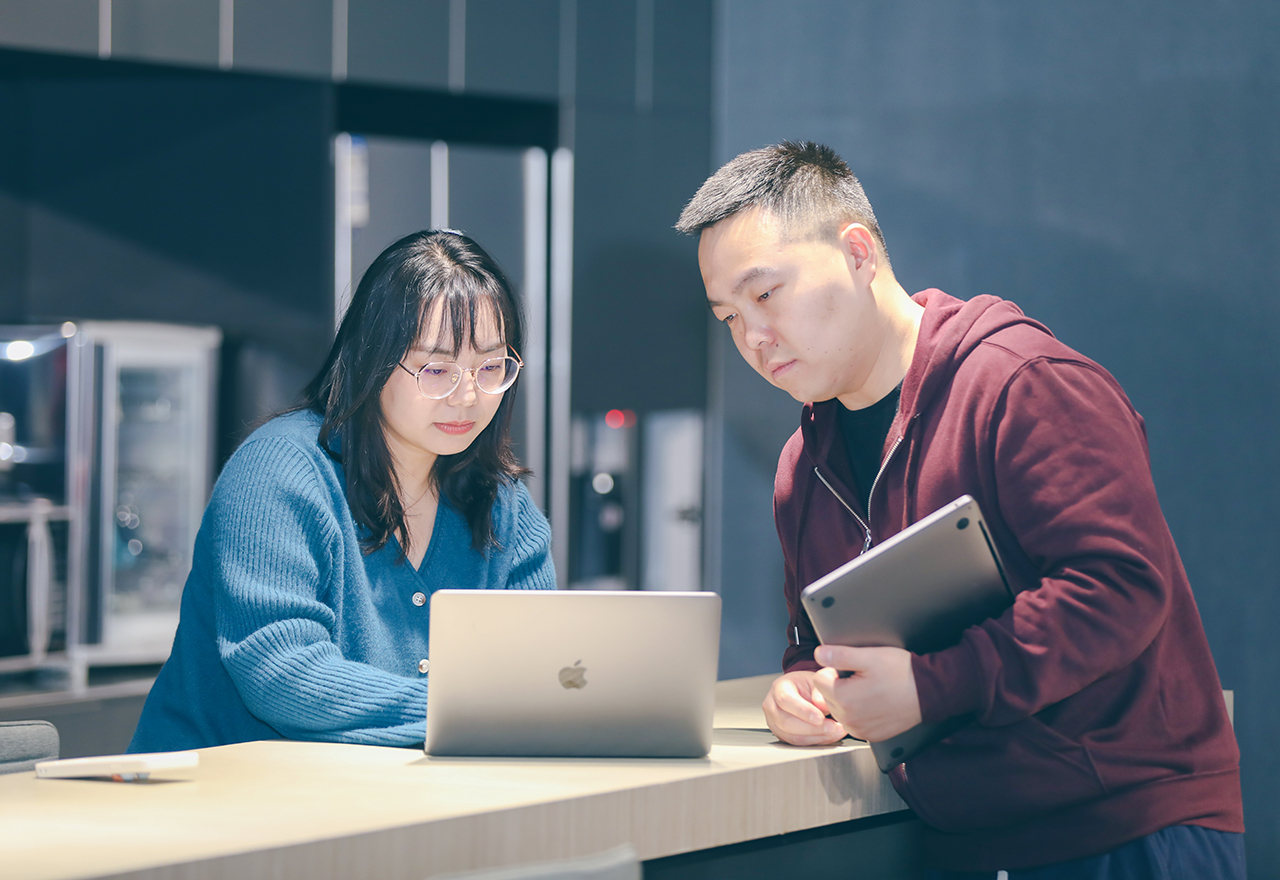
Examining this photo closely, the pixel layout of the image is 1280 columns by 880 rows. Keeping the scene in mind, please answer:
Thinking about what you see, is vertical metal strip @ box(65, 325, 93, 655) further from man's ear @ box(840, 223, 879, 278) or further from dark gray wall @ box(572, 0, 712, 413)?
man's ear @ box(840, 223, 879, 278)

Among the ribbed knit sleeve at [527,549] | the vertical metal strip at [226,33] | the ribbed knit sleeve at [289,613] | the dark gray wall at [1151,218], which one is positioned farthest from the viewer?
the vertical metal strip at [226,33]

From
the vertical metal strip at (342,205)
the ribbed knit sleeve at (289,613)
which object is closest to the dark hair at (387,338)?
the ribbed knit sleeve at (289,613)

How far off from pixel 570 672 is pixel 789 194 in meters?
0.72

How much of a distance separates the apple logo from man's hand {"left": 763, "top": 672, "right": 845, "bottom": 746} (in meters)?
0.31

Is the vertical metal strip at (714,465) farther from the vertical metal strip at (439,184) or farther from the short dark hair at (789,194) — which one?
the short dark hair at (789,194)

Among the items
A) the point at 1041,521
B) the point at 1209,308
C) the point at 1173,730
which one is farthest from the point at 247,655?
the point at 1209,308

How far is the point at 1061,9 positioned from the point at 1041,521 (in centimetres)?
306

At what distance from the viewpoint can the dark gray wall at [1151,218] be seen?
136 inches

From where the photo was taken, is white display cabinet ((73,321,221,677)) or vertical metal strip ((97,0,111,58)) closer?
vertical metal strip ((97,0,111,58))

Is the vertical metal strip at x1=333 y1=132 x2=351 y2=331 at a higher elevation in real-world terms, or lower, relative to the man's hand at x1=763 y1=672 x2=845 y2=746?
higher

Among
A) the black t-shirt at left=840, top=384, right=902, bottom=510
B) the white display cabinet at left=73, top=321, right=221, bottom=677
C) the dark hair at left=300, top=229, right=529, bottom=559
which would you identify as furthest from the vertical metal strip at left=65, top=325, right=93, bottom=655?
the black t-shirt at left=840, top=384, right=902, bottom=510

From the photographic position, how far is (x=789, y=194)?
5.37 ft

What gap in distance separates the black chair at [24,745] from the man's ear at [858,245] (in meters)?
1.37

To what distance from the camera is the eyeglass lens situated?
6.13 ft
